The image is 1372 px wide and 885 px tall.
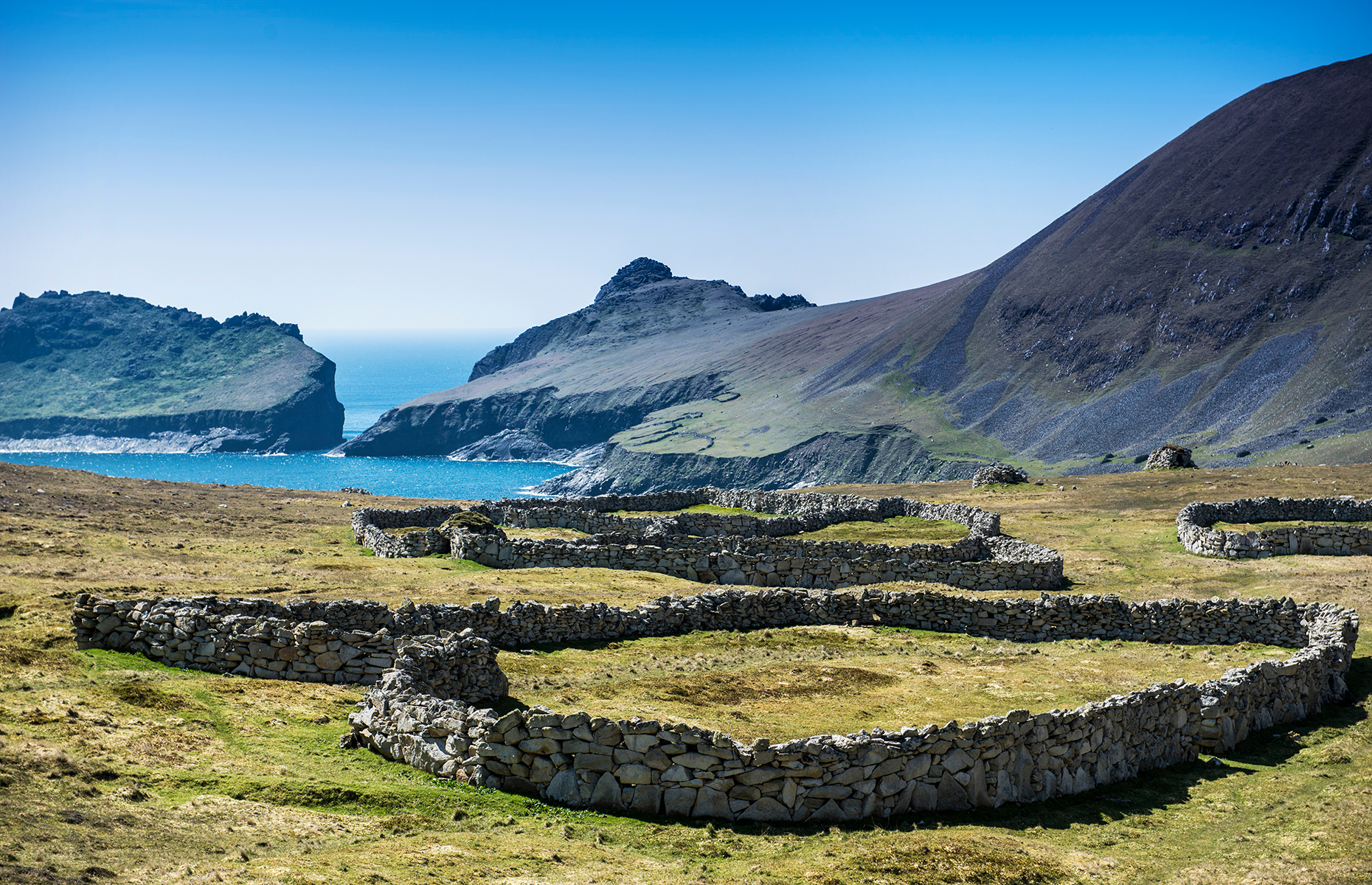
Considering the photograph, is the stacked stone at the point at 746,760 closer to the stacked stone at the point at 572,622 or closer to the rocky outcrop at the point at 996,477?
the stacked stone at the point at 572,622

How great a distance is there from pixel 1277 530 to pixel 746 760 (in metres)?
33.7

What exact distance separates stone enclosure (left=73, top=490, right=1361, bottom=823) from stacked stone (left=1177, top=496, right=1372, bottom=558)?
1233 cm

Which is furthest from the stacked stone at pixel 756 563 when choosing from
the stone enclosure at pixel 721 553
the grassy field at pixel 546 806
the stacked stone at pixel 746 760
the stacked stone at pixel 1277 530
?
the stacked stone at pixel 746 760

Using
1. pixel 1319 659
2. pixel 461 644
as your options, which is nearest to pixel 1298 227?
pixel 1319 659

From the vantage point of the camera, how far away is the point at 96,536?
3475 cm

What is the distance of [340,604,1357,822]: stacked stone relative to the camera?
46.6ft

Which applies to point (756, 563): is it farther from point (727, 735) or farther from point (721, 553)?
point (727, 735)

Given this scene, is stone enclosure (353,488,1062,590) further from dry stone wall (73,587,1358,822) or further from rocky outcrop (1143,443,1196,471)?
rocky outcrop (1143,443,1196,471)

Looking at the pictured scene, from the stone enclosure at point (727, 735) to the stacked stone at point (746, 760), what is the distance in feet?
0.09

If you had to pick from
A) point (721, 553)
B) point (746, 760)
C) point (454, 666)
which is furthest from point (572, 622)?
point (746, 760)

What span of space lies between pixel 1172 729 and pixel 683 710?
8.93 m

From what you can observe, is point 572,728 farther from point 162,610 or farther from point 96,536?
point 96,536

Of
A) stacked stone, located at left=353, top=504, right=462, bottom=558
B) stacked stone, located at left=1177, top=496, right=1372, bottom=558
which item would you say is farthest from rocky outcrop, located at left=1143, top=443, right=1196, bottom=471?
stacked stone, located at left=353, top=504, right=462, bottom=558

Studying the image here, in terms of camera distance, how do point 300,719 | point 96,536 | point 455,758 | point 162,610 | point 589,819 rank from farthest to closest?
point 96,536 < point 162,610 < point 300,719 < point 455,758 < point 589,819
